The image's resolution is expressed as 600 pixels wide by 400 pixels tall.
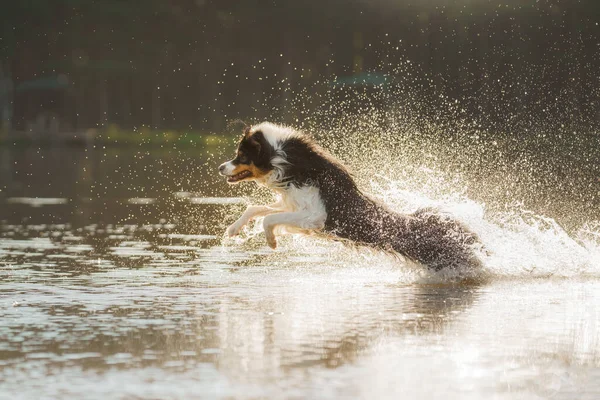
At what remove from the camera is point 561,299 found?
9781mm

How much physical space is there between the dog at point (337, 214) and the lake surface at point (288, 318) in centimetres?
25

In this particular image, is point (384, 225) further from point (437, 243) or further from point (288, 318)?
point (288, 318)

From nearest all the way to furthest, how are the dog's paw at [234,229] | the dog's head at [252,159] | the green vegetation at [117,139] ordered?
1. the dog's head at [252,159]
2. the dog's paw at [234,229]
3. the green vegetation at [117,139]

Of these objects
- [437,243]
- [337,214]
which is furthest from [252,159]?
[437,243]

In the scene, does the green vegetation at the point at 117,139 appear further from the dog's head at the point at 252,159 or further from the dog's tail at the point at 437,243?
the dog's tail at the point at 437,243

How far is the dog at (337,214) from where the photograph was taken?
11.0 meters

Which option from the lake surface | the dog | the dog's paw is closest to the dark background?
the lake surface


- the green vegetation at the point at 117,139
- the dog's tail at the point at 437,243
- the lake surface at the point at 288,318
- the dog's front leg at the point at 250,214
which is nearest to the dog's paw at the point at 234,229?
the dog's front leg at the point at 250,214

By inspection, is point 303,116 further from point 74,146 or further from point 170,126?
point 74,146

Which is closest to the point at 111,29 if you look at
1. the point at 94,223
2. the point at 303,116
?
the point at 303,116

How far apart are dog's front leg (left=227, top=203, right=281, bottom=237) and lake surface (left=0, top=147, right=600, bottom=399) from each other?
419 mm

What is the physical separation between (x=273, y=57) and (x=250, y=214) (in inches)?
1952

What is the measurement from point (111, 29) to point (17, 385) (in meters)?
58.6

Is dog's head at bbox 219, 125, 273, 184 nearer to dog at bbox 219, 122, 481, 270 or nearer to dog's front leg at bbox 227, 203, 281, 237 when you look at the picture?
dog at bbox 219, 122, 481, 270
